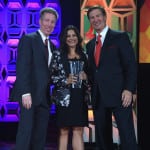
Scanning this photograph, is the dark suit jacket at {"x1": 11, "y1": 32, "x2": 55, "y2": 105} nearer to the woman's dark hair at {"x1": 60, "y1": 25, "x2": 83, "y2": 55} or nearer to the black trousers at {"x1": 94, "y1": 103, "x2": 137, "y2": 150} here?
the woman's dark hair at {"x1": 60, "y1": 25, "x2": 83, "y2": 55}

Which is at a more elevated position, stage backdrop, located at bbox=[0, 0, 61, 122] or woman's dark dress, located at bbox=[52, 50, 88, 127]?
stage backdrop, located at bbox=[0, 0, 61, 122]

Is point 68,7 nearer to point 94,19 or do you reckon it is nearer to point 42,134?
point 94,19

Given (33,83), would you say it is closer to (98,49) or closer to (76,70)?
(76,70)

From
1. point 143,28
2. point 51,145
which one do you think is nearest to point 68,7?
point 143,28

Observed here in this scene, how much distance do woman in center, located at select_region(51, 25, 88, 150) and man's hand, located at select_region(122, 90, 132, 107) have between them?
36 cm

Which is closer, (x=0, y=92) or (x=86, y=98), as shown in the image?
(x=86, y=98)

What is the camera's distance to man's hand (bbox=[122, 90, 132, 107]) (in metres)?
3.29

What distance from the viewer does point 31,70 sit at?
10.9 feet

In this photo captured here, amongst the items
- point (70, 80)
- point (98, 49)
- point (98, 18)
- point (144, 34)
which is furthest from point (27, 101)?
point (144, 34)

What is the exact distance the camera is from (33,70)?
333cm

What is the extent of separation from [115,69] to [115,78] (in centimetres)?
8

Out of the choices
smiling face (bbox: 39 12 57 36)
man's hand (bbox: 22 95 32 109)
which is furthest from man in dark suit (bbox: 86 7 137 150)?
man's hand (bbox: 22 95 32 109)

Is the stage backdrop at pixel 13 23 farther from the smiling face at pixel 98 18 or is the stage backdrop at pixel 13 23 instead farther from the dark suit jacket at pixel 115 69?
the dark suit jacket at pixel 115 69

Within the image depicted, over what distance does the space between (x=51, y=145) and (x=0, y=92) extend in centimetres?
114
